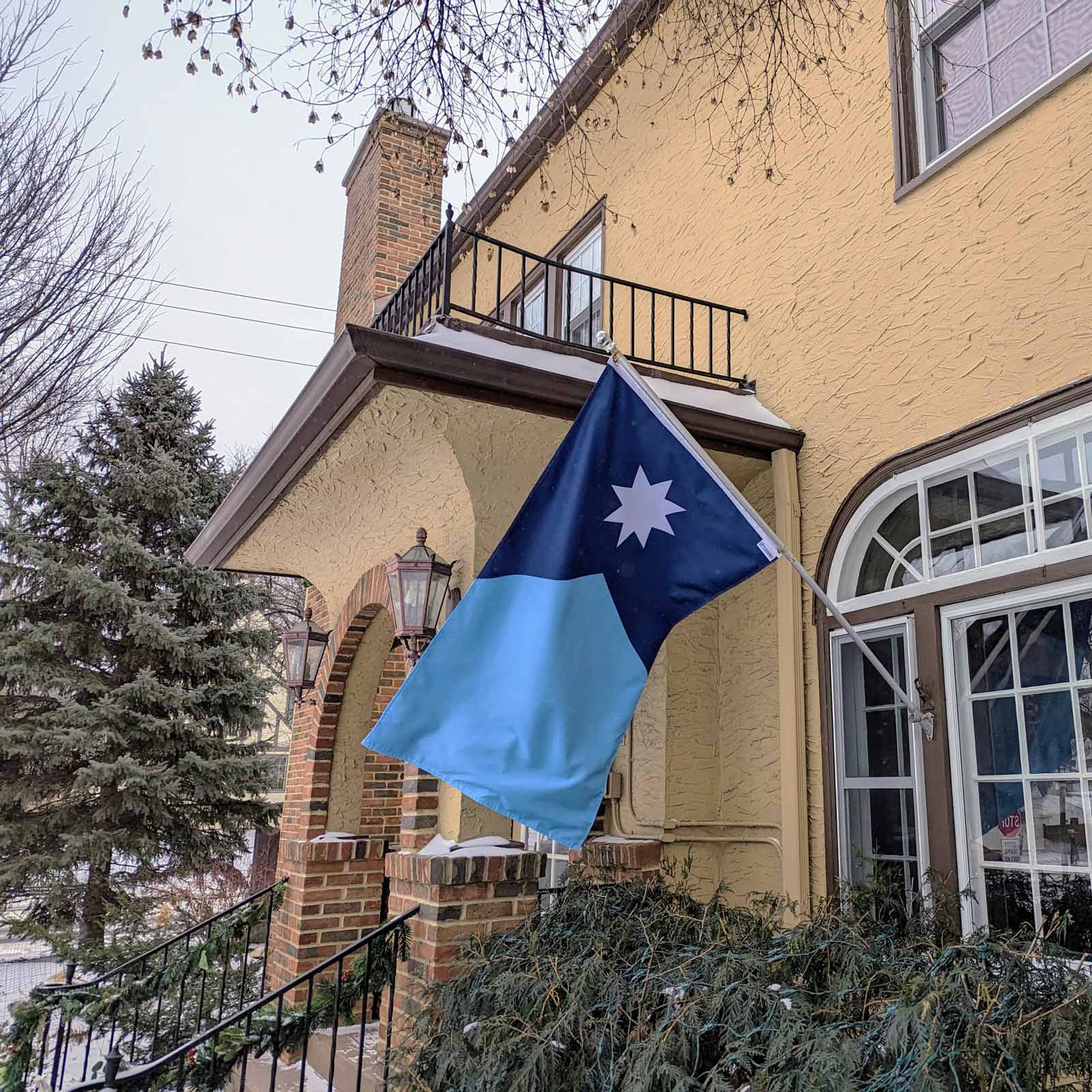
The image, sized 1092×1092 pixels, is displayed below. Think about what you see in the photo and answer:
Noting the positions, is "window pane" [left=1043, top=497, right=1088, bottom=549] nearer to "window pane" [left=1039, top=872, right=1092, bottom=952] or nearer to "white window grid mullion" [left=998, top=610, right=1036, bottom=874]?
"white window grid mullion" [left=998, top=610, right=1036, bottom=874]

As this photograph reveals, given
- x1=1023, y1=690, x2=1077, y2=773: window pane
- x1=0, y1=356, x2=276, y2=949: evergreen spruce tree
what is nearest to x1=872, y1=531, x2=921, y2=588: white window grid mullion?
x1=1023, y1=690, x2=1077, y2=773: window pane

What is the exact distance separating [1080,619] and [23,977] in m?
11.7

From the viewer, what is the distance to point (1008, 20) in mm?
4020

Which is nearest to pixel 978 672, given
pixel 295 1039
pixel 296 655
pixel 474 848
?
pixel 474 848

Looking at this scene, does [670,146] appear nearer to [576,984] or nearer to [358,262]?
[358,262]

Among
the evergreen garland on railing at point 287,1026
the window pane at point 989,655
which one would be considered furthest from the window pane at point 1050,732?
the evergreen garland on railing at point 287,1026

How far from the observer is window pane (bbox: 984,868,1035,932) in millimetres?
3295

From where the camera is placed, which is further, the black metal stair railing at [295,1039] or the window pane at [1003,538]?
the window pane at [1003,538]

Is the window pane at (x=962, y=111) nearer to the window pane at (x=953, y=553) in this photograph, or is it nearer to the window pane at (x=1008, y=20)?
the window pane at (x=1008, y=20)

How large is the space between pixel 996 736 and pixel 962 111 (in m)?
2.77

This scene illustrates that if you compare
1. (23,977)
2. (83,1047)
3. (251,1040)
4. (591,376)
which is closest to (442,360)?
(591,376)

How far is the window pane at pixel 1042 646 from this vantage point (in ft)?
10.9

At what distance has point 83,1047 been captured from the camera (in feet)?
19.8

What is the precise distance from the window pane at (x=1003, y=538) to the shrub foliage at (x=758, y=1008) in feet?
4.28
